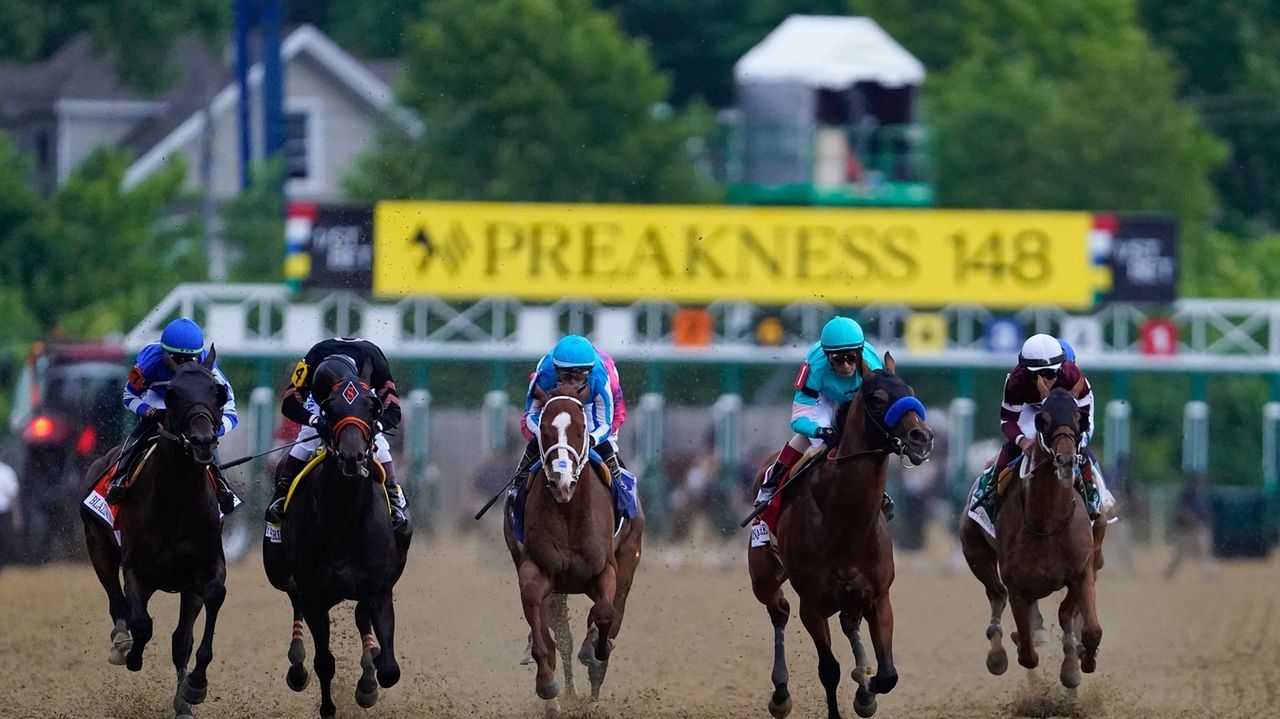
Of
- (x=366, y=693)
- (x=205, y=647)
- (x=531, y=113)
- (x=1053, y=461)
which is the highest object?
(x=531, y=113)

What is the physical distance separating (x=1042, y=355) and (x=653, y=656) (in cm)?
468

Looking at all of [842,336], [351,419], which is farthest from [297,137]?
[351,419]

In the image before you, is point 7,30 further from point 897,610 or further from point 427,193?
point 897,610

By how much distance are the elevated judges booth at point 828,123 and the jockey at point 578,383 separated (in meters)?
22.3

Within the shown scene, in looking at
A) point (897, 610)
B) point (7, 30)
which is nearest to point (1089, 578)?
point (897, 610)

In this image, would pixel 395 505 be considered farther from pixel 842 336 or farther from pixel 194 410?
pixel 842 336

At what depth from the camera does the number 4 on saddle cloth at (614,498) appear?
13.2 metres

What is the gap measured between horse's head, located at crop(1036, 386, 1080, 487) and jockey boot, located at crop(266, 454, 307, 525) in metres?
3.79

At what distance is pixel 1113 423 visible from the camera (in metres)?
32.1

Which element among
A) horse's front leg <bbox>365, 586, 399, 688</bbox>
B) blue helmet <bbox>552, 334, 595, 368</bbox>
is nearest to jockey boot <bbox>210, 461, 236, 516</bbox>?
horse's front leg <bbox>365, 586, 399, 688</bbox>

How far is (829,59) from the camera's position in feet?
127

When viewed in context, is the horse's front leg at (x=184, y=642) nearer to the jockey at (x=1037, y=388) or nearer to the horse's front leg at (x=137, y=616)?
the horse's front leg at (x=137, y=616)

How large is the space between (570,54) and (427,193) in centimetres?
416

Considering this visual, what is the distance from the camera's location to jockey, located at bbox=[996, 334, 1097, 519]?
44.2ft
